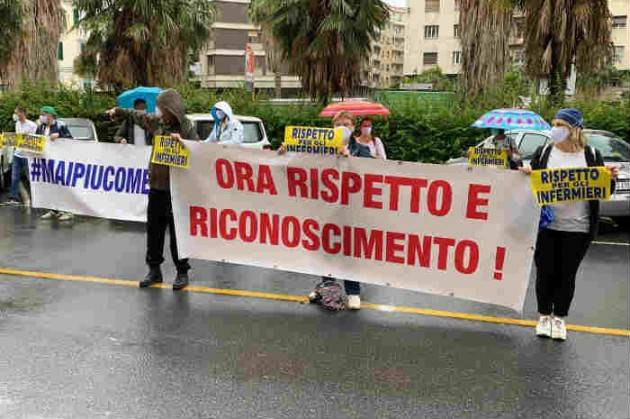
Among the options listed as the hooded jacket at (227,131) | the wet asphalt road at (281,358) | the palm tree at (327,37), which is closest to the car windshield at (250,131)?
the palm tree at (327,37)

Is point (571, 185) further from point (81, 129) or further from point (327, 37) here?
point (327, 37)

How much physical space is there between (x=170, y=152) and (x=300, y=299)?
1.82m

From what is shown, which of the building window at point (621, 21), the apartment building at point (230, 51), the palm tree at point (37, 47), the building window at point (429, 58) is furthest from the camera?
the building window at point (429, 58)

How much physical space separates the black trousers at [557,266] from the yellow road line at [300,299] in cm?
35

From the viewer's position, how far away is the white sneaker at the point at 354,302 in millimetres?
6055

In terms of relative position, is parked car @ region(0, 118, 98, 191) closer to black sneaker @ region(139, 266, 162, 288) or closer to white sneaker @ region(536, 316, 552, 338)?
black sneaker @ region(139, 266, 162, 288)

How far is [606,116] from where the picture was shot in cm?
1334

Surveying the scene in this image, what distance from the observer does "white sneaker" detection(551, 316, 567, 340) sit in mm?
5328

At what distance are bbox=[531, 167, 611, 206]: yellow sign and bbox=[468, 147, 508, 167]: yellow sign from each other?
14.6 feet

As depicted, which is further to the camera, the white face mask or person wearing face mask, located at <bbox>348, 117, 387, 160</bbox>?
person wearing face mask, located at <bbox>348, 117, 387, 160</bbox>

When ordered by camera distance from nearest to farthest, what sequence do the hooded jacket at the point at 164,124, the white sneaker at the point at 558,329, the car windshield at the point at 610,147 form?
the white sneaker at the point at 558,329, the hooded jacket at the point at 164,124, the car windshield at the point at 610,147

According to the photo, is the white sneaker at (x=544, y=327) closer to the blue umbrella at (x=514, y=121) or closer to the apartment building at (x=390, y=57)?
the blue umbrella at (x=514, y=121)

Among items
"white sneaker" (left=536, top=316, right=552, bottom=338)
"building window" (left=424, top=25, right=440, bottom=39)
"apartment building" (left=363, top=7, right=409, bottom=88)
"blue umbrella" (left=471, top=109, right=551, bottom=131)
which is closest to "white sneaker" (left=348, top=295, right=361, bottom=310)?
"white sneaker" (left=536, top=316, right=552, bottom=338)

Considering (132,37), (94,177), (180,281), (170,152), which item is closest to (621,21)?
(132,37)
